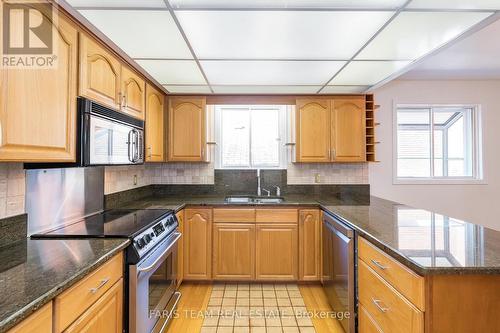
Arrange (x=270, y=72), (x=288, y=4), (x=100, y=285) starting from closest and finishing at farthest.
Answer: (x=100, y=285) → (x=288, y=4) → (x=270, y=72)

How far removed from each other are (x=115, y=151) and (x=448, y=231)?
7.35 ft

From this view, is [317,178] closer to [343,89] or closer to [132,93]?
[343,89]

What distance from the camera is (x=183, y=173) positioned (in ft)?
11.5

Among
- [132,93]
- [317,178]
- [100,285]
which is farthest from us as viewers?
[317,178]

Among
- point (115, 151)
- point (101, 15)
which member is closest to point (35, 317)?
point (115, 151)

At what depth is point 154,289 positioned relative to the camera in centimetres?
192

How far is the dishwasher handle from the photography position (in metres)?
1.97

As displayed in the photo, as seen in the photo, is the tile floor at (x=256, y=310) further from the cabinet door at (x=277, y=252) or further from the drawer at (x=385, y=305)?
the drawer at (x=385, y=305)

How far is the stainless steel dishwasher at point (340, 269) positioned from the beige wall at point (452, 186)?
144cm

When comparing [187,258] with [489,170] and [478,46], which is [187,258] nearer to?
[478,46]

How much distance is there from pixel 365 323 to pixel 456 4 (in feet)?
6.44

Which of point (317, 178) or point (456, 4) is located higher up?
point (456, 4)

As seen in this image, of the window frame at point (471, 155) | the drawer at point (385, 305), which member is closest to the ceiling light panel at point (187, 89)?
the drawer at point (385, 305)

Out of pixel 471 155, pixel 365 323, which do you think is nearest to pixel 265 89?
pixel 365 323
